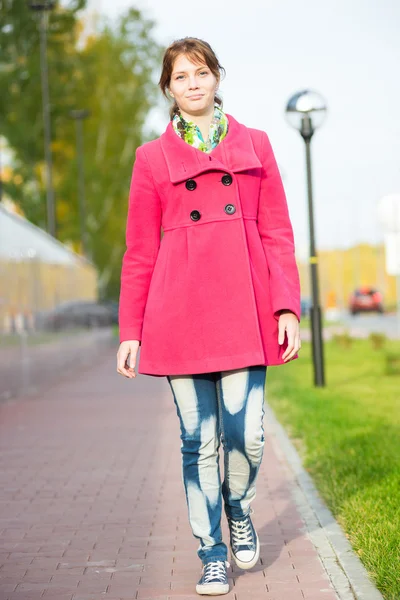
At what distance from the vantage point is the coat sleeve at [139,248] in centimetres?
456

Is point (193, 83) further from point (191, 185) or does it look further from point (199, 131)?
point (191, 185)

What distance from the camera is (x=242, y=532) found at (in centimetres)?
476

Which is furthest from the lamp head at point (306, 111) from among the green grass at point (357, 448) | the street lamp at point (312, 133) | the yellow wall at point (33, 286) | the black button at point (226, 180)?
the black button at point (226, 180)

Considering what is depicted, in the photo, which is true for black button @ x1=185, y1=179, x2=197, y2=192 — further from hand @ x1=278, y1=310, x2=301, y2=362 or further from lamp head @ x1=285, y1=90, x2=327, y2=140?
lamp head @ x1=285, y1=90, x2=327, y2=140

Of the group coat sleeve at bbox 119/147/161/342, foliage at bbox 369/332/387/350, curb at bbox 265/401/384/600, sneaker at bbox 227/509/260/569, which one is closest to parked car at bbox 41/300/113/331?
foliage at bbox 369/332/387/350

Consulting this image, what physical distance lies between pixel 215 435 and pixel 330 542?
125cm

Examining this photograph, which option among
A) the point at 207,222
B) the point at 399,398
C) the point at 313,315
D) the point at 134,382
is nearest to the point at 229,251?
the point at 207,222

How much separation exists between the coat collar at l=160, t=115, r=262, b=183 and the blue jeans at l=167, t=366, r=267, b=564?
0.76 meters

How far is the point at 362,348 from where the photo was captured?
2591 centimetres

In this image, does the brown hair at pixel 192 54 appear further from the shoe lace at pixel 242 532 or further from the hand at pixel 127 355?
the shoe lace at pixel 242 532

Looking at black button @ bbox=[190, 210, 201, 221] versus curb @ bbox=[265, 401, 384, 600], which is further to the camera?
curb @ bbox=[265, 401, 384, 600]

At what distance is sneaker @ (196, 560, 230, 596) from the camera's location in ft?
15.1

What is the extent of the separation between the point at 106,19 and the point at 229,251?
155 feet

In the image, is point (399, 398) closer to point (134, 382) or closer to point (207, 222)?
point (134, 382)
